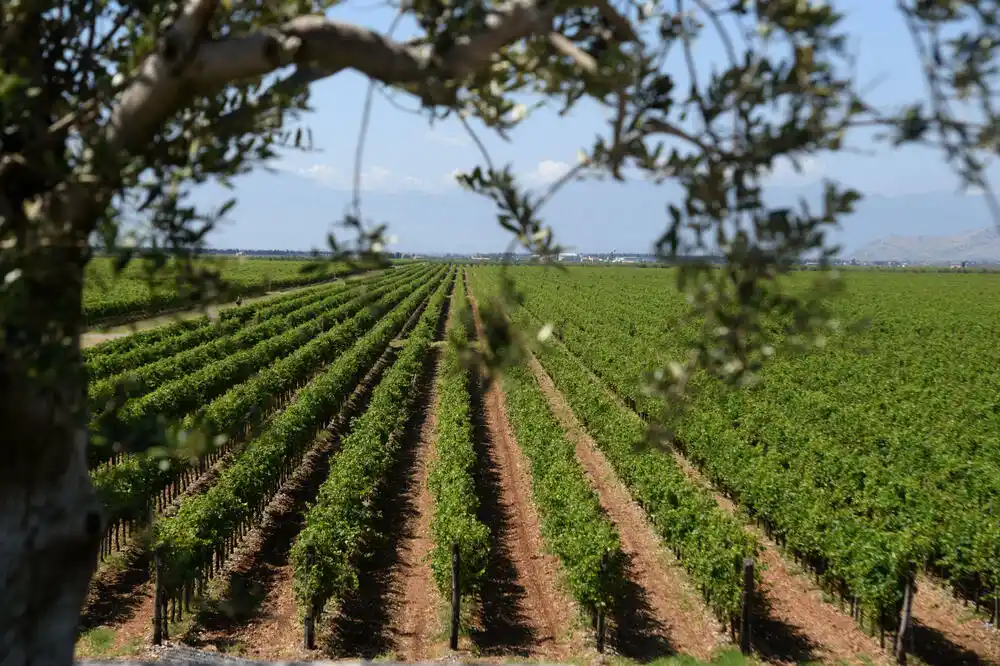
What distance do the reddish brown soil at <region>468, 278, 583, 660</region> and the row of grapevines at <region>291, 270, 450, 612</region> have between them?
269cm

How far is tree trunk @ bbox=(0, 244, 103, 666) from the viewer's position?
95.7 inches

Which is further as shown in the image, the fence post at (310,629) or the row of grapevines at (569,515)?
the row of grapevines at (569,515)

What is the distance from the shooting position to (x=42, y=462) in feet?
8.74

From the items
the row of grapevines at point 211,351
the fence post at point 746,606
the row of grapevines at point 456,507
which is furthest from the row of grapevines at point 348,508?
the fence post at point 746,606

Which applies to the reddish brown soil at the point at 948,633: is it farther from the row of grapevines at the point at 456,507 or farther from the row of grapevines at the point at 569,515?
the row of grapevines at the point at 456,507

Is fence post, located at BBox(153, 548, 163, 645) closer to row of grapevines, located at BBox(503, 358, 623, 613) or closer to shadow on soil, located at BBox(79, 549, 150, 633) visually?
shadow on soil, located at BBox(79, 549, 150, 633)

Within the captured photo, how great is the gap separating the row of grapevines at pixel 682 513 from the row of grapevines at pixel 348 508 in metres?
5.06

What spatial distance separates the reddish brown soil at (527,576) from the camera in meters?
12.2

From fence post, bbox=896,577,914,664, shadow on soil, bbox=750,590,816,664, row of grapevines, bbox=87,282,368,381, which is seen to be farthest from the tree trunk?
row of grapevines, bbox=87,282,368,381

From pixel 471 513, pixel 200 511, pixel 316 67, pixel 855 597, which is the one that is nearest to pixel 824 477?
pixel 855 597

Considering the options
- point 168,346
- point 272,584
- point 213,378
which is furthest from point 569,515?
point 168,346

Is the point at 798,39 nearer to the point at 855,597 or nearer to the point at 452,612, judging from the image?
the point at 452,612

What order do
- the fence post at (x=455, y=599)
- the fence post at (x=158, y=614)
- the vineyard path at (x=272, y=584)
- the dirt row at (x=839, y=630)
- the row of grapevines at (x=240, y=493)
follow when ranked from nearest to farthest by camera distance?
the fence post at (x=158, y=614), the vineyard path at (x=272, y=584), the fence post at (x=455, y=599), the dirt row at (x=839, y=630), the row of grapevines at (x=240, y=493)

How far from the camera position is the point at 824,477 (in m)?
17.3
